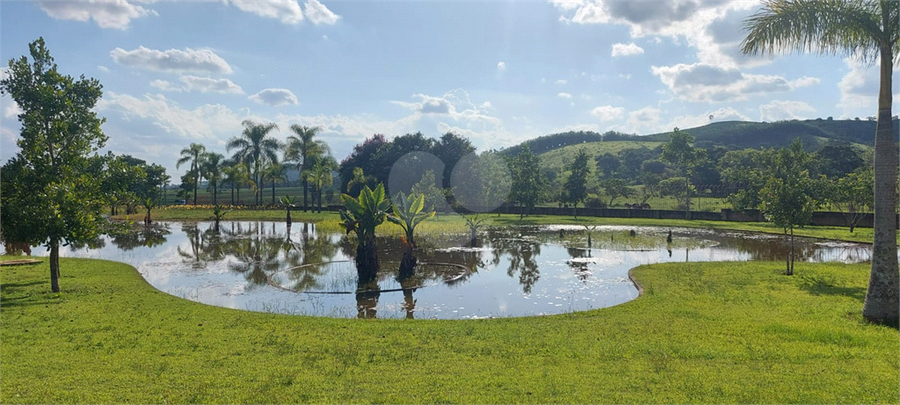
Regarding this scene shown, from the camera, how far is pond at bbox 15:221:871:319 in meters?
13.7

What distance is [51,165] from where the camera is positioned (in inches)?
538

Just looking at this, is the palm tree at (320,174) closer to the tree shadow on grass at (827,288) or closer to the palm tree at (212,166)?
the palm tree at (212,166)

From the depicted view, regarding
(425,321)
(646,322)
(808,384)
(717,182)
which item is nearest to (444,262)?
(425,321)

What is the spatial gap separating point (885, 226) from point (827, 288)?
4611 mm

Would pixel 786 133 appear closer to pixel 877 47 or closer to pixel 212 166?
pixel 212 166

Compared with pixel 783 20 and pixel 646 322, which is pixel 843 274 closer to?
pixel 783 20

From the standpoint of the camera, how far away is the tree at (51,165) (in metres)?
12.4

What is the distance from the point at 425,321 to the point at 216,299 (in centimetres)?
694

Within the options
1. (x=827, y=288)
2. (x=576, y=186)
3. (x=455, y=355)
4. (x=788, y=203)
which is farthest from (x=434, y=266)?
(x=576, y=186)

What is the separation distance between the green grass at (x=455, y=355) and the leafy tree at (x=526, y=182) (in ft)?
139

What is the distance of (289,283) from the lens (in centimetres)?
1669

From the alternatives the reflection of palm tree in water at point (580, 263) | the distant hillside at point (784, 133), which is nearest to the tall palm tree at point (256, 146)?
the reflection of palm tree in water at point (580, 263)

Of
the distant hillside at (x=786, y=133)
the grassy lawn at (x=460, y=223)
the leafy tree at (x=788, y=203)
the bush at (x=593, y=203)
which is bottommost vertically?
the grassy lawn at (x=460, y=223)

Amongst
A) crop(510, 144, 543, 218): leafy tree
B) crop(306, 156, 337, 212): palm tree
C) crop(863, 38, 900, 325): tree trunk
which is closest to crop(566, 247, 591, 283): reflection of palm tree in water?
crop(863, 38, 900, 325): tree trunk
